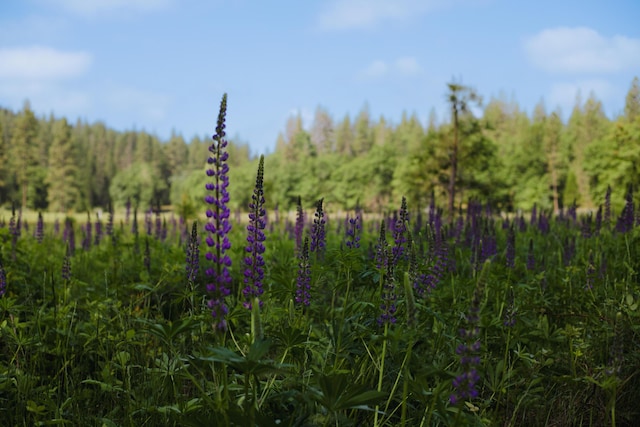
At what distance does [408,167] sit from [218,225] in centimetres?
4795

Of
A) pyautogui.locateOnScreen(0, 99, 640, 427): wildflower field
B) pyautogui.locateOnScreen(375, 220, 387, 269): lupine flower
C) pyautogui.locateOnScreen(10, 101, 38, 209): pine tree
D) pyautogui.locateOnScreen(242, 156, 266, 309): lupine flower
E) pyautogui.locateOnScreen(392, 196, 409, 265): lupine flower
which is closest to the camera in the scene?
pyautogui.locateOnScreen(0, 99, 640, 427): wildflower field

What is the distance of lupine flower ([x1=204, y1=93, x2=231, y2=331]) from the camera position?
2002 mm

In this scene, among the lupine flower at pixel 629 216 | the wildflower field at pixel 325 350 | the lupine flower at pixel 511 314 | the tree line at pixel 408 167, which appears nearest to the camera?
the wildflower field at pixel 325 350

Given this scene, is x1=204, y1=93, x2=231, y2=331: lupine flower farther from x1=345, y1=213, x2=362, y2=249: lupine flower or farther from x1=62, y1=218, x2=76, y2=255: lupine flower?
x1=62, y1=218, x2=76, y2=255: lupine flower

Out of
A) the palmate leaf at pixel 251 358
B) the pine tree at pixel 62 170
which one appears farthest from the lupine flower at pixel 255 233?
the pine tree at pixel 62 170

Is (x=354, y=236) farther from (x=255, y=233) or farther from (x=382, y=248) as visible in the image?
(x=255, y=233)

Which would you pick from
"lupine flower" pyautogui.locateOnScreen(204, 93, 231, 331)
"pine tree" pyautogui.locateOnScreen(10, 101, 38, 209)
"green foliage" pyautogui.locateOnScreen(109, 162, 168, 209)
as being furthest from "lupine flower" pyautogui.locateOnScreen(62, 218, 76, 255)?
"green foliage" pyautogui.locateOnScreen(109, 162, 168, 209)

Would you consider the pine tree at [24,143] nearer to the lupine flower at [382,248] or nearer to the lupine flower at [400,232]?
the lupine flower at [400,232]

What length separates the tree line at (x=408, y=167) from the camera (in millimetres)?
30422

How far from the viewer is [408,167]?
48812mm

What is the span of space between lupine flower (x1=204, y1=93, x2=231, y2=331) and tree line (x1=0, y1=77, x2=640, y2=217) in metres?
11.4

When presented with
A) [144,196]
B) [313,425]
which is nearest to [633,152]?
[313,425]

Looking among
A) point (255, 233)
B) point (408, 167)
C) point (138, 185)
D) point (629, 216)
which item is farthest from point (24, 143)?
point (255, 233)

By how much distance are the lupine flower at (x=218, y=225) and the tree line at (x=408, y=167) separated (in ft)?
37.3
